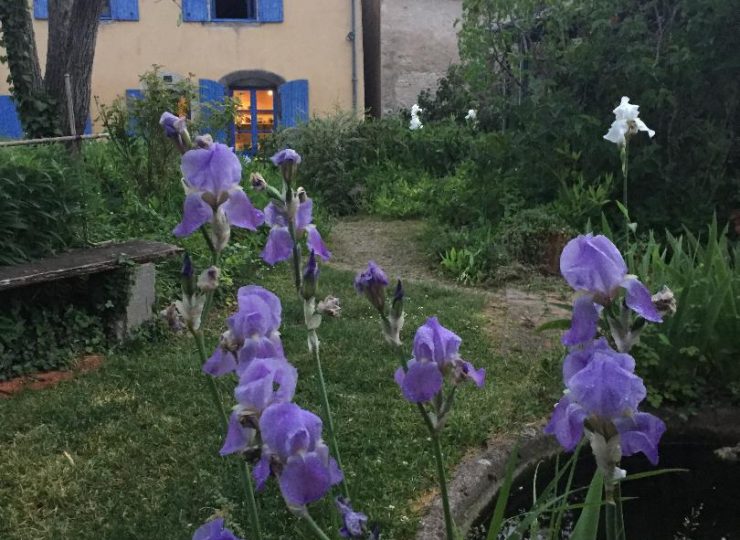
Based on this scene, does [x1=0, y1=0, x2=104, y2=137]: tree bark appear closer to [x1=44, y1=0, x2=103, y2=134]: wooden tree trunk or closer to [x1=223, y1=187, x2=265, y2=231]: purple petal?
[x1=44, y1=0, x2=103, y2=134]: wooden tree trunk

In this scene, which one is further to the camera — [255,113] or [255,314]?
[255,113]

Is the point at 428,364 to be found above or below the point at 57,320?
above

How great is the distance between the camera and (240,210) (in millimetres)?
1107

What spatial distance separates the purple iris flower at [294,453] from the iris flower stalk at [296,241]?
37 cm

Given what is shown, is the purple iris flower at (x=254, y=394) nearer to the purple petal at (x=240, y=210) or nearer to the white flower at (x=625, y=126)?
the purple petal at (x=240, y=210)

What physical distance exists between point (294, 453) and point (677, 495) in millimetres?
2418

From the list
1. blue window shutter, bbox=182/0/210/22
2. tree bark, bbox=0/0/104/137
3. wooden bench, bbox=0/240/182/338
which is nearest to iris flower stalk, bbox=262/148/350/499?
wooden bench, bbox=0/240/182/338

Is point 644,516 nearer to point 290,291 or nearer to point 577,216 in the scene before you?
point 290,291

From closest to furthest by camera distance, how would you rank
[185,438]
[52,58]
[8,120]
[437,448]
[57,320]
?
[437,448] → [185,438] → [57,320] → [52,58] → [8,120]

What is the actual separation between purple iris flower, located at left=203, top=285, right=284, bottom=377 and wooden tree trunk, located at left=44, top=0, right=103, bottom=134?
17.9ft

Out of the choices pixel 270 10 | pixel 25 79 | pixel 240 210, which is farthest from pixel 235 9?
pixel 240 210

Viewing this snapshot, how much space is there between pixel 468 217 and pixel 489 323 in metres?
2.49

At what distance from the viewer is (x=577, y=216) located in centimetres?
583

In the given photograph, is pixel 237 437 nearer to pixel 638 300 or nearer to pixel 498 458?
pixel 638 300
